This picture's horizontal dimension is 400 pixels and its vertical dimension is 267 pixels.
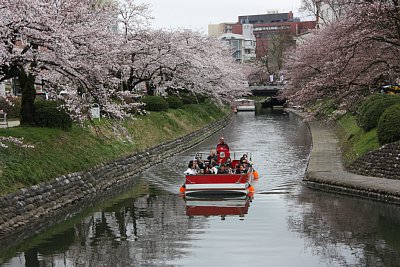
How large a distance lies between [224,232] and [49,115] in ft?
39.1

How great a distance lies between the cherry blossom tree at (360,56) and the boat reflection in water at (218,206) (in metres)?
8.14

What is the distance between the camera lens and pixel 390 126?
25.7 metres

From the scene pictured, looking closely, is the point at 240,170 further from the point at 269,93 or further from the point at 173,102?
the point at 269,93

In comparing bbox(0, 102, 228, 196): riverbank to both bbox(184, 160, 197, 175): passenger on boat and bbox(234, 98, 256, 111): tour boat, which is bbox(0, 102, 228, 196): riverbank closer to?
bbox(184, 160, 197, 175): passenger on boat

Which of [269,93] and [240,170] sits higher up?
[269,93]

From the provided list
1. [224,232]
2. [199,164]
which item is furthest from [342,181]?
[224,232]

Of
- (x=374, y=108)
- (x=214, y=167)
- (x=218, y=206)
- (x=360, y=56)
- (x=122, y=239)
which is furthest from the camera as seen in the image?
(x=374, y=108)

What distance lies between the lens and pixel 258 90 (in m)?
108

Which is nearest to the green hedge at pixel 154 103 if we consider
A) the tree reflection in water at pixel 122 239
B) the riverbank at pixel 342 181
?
the riverbank at pixel 342 181

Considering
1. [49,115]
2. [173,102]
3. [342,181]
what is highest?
[49,115]

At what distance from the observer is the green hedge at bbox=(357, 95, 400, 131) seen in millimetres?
29812

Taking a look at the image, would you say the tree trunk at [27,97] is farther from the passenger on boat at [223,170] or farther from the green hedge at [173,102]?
the green hedge at [173,102]

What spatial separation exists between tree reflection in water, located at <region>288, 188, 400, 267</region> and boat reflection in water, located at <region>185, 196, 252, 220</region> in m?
1.89

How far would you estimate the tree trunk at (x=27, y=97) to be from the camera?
1032 inches
